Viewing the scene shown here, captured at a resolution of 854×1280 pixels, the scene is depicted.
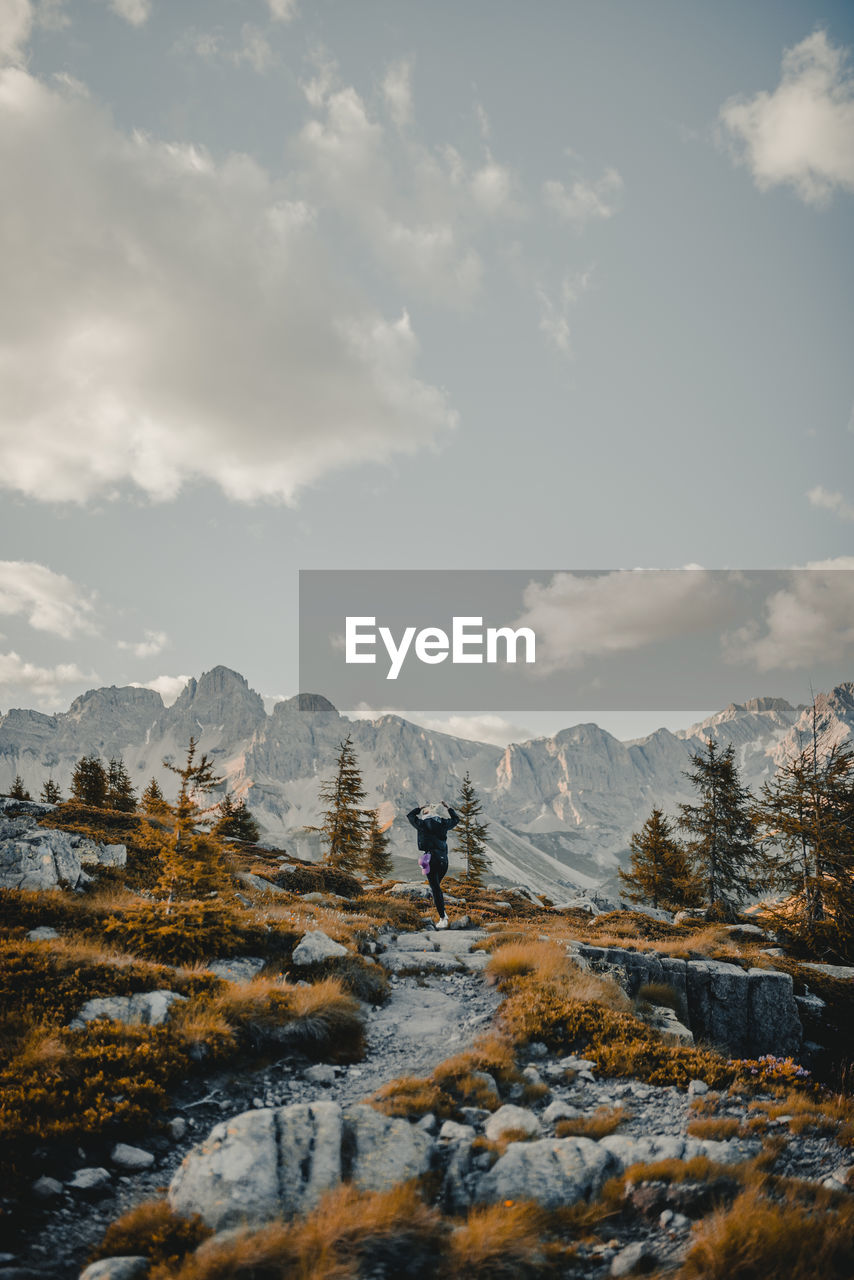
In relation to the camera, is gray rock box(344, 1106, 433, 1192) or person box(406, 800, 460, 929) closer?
gray rock box(344, 1106, 433, 1192)

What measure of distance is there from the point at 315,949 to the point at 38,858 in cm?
830

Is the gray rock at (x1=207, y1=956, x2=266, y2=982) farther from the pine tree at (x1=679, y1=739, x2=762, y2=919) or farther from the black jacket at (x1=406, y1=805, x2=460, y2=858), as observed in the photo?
the pine tree at (x1=679, y1=739, x2=762, y2=919)

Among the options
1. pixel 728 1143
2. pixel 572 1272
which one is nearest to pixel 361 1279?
pixel 572 1272

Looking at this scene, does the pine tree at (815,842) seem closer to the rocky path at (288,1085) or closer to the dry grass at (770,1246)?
the rocky path at (288,1085)

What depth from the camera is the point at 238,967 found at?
37.8ft

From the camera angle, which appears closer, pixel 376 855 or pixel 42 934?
pixel 42 934

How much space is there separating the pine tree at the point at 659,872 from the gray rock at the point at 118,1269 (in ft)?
143

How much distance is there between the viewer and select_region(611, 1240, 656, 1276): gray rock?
4.44 metres

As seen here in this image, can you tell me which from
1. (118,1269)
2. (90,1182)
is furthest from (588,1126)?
(90,1182)

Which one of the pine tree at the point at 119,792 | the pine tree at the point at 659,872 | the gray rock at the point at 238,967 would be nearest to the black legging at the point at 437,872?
the gray rock at the point at 238,967

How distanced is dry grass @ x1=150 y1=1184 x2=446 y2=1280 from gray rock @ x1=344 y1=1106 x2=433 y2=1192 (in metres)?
0.70

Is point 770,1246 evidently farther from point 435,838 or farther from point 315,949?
point 435,838

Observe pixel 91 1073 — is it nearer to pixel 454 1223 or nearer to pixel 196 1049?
pixel 196 1049

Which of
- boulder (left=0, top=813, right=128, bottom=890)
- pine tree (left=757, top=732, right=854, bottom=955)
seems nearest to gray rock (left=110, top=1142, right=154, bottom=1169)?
boulder (left=0, top=813, right=128, bottom=890)
